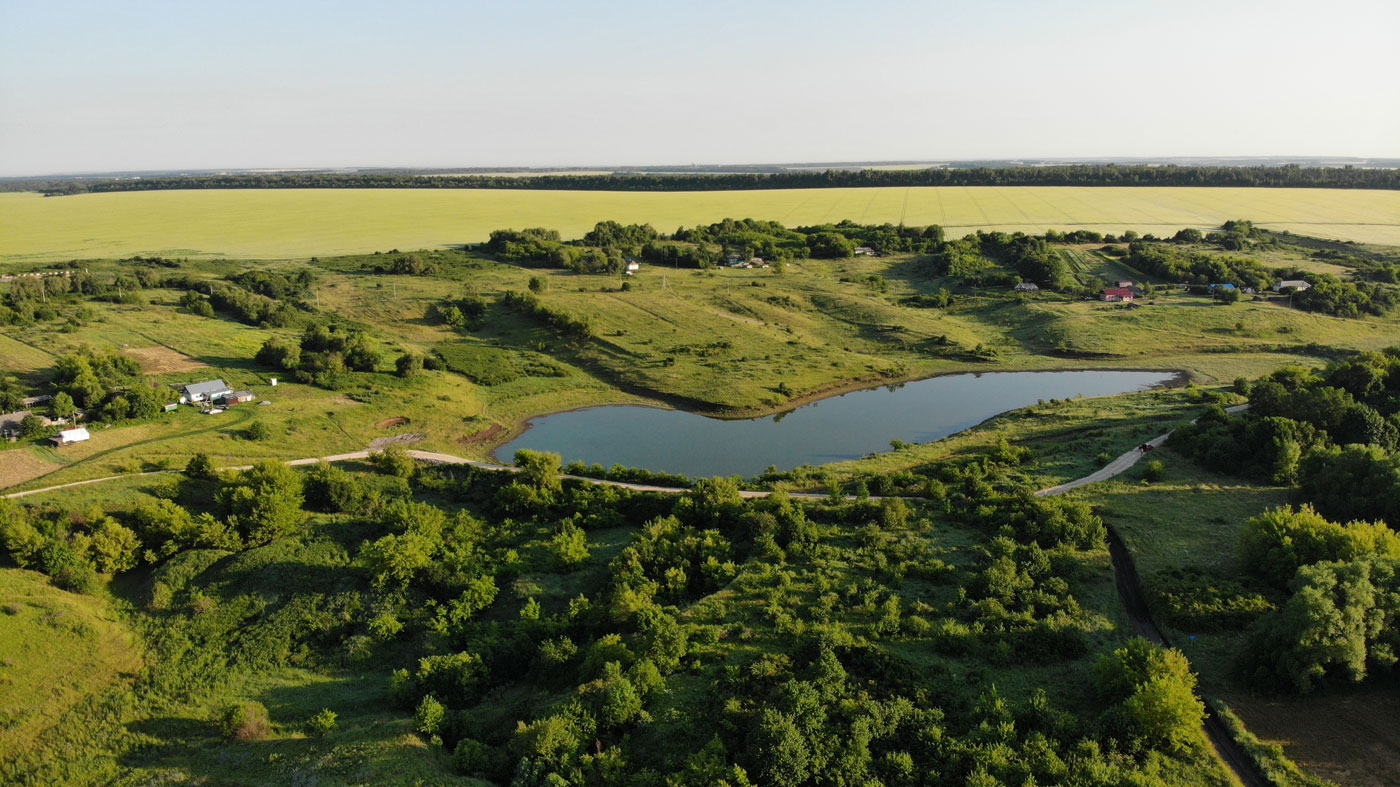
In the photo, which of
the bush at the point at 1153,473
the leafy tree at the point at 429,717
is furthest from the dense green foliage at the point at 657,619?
the bush at the point at 1153,473

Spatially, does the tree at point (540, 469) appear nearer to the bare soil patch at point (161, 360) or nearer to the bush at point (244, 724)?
the bush at point (244, 724)

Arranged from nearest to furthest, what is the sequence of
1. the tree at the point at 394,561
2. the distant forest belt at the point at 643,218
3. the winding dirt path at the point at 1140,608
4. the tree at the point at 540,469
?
the winding dirt path at the point at 1140,608, the tree at the point at 394,561, the tree at the point at 540,469, the distant forest belt at the point at 643,218

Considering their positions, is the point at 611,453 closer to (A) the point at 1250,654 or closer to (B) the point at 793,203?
(A) the point at 1250,654

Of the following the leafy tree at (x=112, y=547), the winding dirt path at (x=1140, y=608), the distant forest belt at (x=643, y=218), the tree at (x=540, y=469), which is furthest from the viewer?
the distant forest belt at (x=643, y=218)

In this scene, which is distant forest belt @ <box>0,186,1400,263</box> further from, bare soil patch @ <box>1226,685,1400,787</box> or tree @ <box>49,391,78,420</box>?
bare soil patch @ <box>1226,685,1400,787</box>

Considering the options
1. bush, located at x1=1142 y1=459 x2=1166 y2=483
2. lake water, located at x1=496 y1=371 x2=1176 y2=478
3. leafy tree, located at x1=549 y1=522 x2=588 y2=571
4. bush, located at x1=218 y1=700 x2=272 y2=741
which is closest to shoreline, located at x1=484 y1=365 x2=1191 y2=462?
lake water, located at x1=496 y1=371 x2=1176 y2=478
